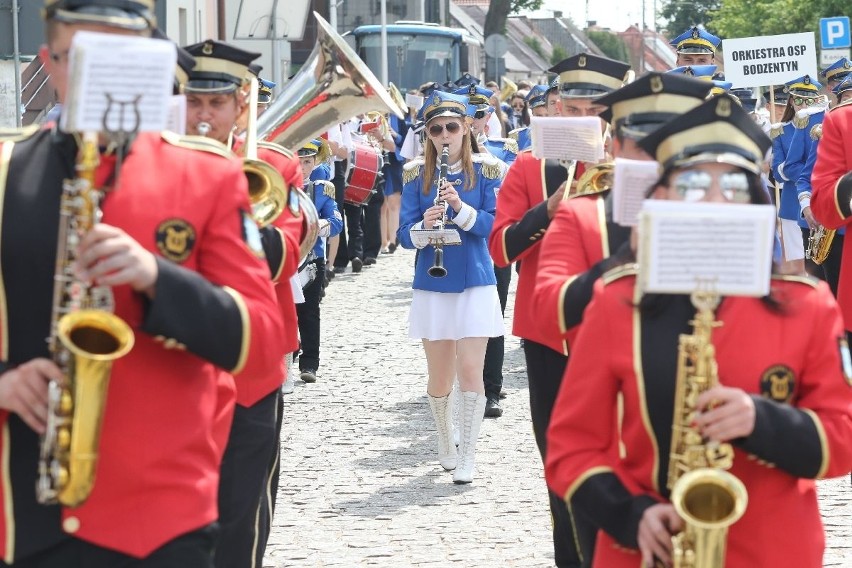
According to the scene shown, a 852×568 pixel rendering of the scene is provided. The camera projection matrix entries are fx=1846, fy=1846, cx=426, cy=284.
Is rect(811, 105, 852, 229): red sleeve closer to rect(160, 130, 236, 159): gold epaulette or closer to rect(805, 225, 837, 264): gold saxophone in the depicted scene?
rect(805, 225, 837, 264): gold saxophone

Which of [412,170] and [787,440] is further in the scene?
[412,170]

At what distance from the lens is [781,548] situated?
3.62 meters

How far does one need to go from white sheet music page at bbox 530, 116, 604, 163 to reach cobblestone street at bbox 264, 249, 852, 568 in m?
1.96

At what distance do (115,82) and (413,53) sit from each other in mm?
33843

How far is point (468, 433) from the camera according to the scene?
9.02 metres

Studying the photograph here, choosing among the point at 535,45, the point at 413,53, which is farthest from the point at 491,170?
the point at 535,45

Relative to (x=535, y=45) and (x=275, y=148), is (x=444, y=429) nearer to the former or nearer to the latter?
(x=275, y=148)

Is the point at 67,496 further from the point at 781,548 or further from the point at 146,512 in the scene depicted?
the point at 781,548

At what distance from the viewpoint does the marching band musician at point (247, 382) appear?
212 inches

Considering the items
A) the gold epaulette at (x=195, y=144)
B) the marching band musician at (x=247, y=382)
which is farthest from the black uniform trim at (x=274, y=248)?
the gold epaulette at (x=195, y=144)

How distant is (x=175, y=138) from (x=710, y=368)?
3.87 ft

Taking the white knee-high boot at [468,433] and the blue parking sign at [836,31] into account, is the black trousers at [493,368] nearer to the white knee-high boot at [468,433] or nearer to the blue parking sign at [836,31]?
the white knee-high boot at [468,433]

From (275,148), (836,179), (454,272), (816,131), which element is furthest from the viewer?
(816,131)

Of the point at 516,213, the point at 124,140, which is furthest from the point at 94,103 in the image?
the point at 516,213
